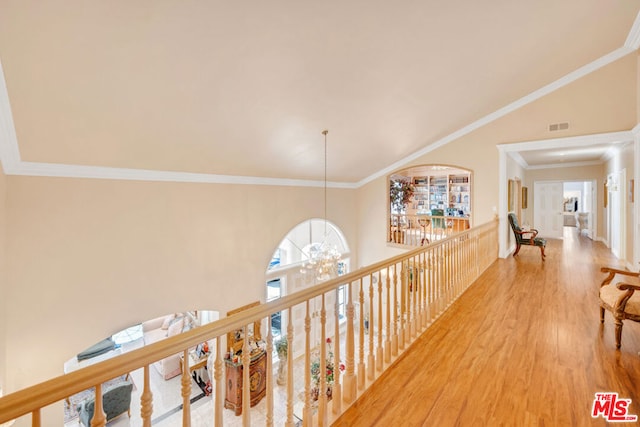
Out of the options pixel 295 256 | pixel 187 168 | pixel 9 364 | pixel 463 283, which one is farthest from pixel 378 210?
pixel 9 364

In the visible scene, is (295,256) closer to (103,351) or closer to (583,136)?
(103,351)

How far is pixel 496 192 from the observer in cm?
646

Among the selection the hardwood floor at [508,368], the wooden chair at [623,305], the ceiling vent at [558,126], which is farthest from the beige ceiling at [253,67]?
the hardwood floor at [508,368]

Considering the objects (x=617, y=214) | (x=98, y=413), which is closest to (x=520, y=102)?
(x=617, y=214)

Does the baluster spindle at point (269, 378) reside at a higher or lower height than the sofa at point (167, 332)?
higher

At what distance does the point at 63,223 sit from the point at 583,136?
842 centimetres

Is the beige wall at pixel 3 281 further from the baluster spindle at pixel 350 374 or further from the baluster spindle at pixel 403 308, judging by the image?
the baluster spindle at pixel 403 308

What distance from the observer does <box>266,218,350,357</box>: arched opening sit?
685 cm

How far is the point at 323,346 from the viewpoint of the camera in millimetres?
1684

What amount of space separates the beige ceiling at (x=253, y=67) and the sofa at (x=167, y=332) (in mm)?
4375

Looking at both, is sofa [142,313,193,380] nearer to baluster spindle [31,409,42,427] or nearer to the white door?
baluster spindle [31,409,42,427]

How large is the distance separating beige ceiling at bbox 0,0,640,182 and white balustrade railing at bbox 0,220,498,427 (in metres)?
2.28

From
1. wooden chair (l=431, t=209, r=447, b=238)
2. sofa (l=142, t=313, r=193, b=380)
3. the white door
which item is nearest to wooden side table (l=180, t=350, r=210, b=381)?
sofa (l=142, t=313, r=193, b=380)

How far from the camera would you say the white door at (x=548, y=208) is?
376 inches
